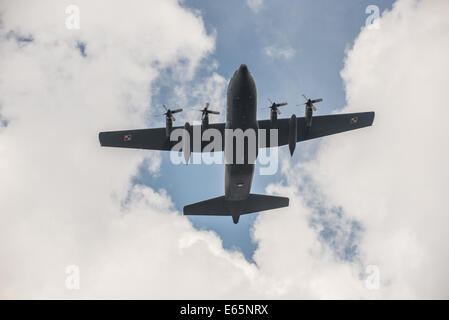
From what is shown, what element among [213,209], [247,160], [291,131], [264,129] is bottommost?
[213,209]

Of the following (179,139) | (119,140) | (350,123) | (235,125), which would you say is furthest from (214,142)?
(350,123)

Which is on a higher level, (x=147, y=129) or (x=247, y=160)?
(x=147, y=129)

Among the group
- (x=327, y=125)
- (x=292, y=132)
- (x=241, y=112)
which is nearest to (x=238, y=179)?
(x=292, y=132)

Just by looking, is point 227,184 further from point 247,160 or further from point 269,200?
point 269,200

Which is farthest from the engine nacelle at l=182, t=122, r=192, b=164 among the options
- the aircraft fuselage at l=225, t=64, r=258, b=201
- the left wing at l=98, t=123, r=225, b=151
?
the aircraft fuselage at l=225, t=64, r=258, b=201

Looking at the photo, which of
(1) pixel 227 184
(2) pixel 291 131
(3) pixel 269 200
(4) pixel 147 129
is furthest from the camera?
(3) pixel 269 200

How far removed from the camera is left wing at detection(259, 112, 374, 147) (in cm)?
3064

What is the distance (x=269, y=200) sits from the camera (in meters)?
32.5

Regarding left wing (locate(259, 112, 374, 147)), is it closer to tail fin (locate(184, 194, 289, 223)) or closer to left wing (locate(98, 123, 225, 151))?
tail fin (locate(184, 194, 289, 223))

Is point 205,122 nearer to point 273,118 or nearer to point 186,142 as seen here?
point 186,142

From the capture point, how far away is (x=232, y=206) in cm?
3175

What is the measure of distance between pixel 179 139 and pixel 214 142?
3095 mm

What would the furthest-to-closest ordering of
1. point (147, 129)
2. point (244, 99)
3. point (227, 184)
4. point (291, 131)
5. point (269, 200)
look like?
point (269, 200), point (147, 129), point (227, 184), point (291, 131), point (244, 99)

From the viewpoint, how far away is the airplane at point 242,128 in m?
26.3
